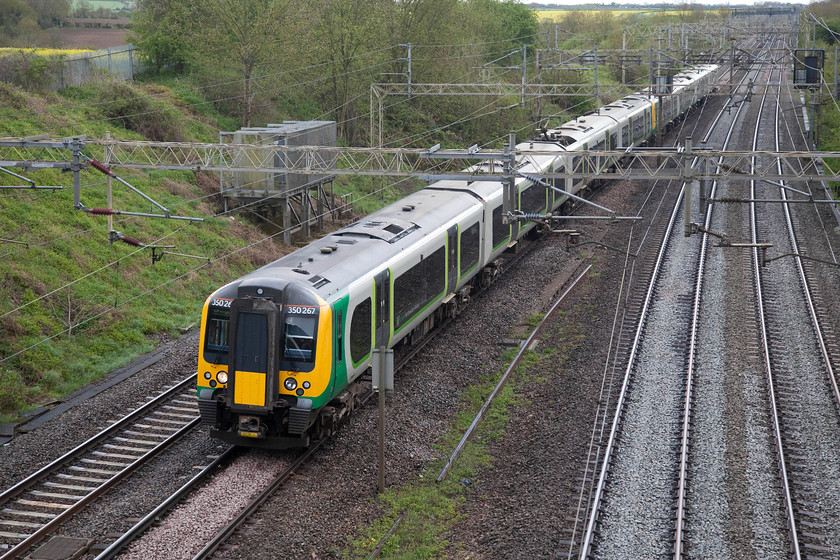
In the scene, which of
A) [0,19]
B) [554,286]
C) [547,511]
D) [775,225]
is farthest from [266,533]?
[0,19]

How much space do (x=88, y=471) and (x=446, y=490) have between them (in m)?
5.52

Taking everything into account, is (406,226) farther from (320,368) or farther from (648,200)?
(648,200)

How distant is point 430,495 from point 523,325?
335 inches

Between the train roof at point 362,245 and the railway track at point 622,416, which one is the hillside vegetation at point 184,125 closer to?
the train roof at point 362,245

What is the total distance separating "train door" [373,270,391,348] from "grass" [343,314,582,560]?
6.67 feet

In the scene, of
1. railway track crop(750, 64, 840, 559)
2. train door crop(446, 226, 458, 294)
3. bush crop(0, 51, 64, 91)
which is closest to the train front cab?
train door crop(446, 226, 458, 294)

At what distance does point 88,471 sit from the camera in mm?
13516

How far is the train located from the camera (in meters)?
13.3

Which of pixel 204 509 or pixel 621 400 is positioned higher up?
pixel 621 400

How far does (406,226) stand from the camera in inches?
719

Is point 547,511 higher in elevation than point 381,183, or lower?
lower

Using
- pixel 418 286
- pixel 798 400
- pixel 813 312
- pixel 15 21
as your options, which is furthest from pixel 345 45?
pixel 798 400

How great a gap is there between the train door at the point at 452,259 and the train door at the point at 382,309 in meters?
3.70

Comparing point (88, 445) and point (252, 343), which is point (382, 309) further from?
point (88, 445)
